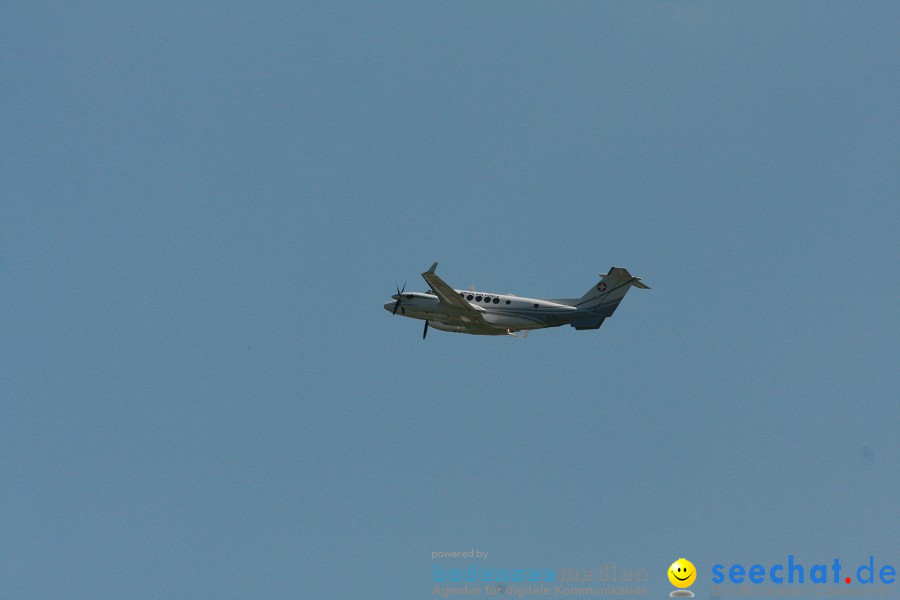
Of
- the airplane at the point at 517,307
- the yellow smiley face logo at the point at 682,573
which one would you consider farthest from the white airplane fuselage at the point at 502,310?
the yellow smiley face logo at the point at 682,573

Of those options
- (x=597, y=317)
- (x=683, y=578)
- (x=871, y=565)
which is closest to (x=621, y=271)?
(x=597, y=317)

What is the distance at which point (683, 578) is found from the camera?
223 ft

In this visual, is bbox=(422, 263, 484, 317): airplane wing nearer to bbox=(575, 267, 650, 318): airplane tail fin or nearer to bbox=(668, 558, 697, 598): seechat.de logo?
bbox=(575, 267, 650, 318): airplane tail fin

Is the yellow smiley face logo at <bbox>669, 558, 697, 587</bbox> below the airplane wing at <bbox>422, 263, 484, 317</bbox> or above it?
below

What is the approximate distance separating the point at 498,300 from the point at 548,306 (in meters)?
4.01

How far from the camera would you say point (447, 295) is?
82125 mm

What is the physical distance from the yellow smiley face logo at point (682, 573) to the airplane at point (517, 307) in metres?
20.9

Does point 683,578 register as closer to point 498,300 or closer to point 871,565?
point 871,565

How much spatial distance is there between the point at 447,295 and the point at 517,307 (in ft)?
18.7

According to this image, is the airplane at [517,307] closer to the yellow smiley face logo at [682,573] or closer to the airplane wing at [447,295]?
the airplane wing at [447,295]

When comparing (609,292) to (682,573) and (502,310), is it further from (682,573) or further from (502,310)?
(682,573)

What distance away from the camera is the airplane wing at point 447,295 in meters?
79.9

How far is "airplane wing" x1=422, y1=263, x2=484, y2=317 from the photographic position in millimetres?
79875

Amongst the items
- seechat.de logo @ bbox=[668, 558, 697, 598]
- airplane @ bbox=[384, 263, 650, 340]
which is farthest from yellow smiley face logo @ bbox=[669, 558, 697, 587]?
airplane @ bbox=[384, 263, 650, 340]
